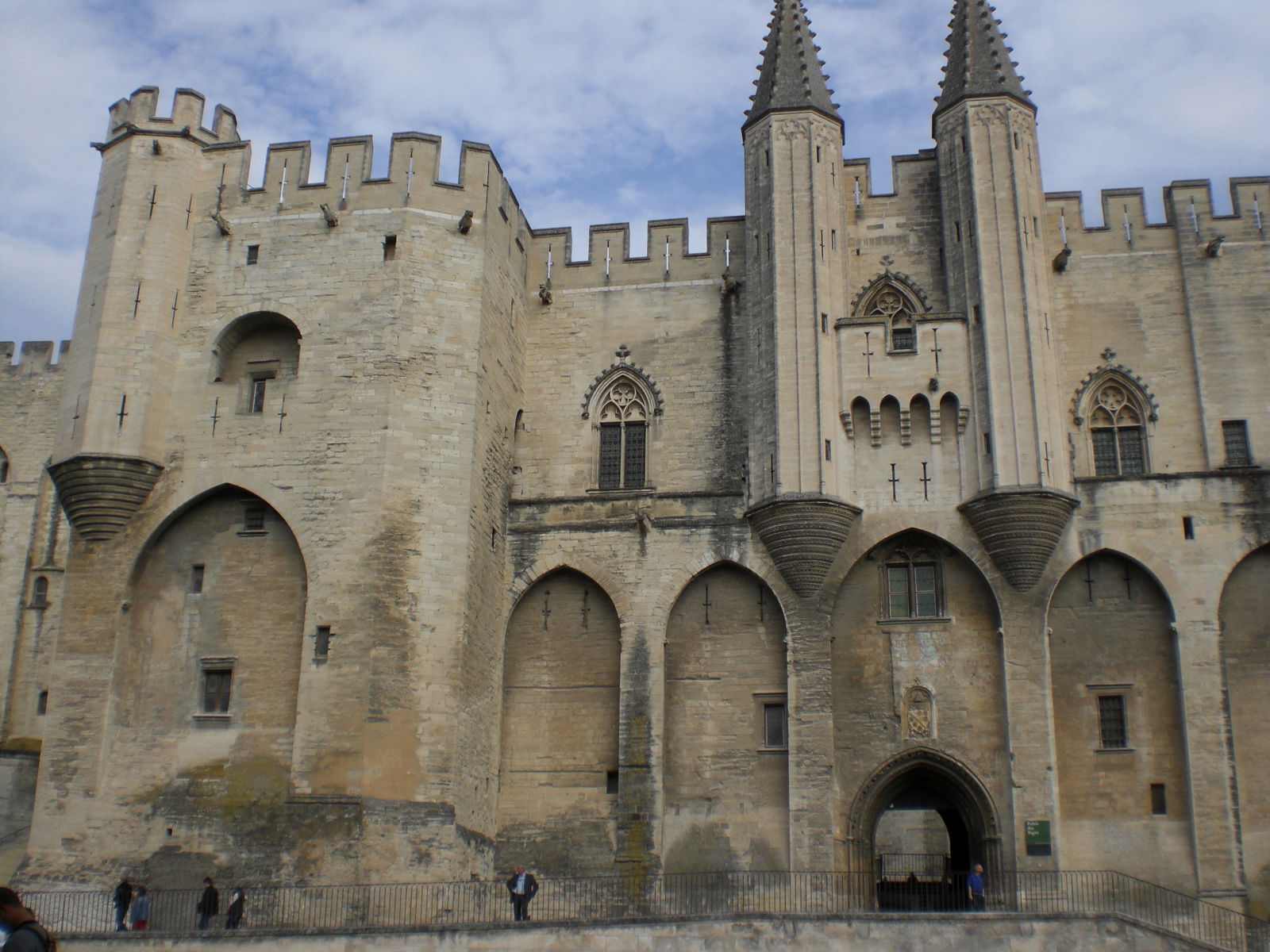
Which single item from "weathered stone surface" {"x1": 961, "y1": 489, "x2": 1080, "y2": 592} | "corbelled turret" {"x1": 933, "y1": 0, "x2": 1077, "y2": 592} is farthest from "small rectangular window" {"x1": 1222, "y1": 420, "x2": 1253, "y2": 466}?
"weathered stone surface" {"x1": 961, "y1": 489, "x2": 1080, "y2": 592}

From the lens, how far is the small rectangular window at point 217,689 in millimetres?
23188

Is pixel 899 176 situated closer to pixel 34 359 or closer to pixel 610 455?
pixel 610 455

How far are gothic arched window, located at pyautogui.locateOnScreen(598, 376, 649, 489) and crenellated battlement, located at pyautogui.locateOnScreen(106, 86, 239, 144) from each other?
30.6 ft

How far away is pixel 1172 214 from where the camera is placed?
26391mm

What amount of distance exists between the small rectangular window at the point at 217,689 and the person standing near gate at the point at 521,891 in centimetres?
598

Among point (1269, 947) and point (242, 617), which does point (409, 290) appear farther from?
point (1269, 947)

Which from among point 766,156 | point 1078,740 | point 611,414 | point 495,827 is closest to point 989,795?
point 1078,740

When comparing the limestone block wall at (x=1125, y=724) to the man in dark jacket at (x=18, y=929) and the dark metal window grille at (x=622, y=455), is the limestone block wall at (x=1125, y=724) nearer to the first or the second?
the dark metal window grille at (x=622, y=455)

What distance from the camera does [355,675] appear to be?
71.6 ft

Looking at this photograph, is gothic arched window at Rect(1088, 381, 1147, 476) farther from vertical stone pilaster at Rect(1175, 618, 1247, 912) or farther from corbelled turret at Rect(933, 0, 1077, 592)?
vertical stone pilaster at Rect(1175, 618, 1247, 912)

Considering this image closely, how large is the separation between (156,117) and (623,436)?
1091 centimetres

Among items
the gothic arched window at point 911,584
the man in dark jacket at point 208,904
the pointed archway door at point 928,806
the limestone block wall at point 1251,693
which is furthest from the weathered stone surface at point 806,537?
the man in dark jacket at point 208,904

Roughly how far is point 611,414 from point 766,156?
590 cm

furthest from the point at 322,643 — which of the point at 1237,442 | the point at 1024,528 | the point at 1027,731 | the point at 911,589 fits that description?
the point at 1237,442
